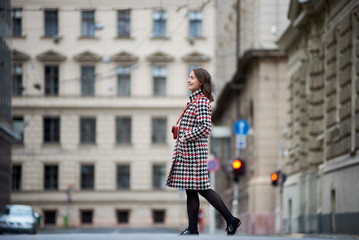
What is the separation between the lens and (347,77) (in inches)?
813

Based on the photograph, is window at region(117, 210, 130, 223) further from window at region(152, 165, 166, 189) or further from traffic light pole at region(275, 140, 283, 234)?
traffic light pole at region(275, 140, 283, 234)

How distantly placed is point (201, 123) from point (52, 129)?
5068 cm

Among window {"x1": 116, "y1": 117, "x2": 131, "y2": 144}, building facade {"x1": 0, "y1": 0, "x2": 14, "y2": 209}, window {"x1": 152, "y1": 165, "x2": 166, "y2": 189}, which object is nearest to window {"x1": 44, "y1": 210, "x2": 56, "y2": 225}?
window {"x1": 116, "y1": 117, "x2": 131, "y2": 144}

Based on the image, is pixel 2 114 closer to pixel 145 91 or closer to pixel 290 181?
pixel 290 181

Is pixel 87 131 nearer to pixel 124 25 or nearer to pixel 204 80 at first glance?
pixel 124 25

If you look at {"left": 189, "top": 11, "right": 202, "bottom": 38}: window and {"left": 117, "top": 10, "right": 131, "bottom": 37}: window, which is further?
{"left": 189, "top": 11, "right": 202, "bottom": 38}: window

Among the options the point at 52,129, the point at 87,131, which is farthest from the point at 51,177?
the point at 87,131

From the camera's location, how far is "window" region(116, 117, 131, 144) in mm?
59781

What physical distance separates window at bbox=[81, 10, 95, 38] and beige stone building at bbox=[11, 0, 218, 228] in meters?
0.07

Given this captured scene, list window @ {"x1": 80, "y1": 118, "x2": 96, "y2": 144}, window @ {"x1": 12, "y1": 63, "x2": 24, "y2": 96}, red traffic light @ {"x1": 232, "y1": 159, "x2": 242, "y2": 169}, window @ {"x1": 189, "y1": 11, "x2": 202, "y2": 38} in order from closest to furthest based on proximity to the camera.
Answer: red traffic light @ {"x1": 232, "y1": 159, "x2": 242, "y2": 169} < window @ {"x1": 12, "y1": 63, "x2": 24, "y2": 96} < window @ {"x1": 80, "y1": 118, "x2": 96, "y2": 144} < window @ {"x1": 189, "y1": 11, "x2": 202, "y2": 38}

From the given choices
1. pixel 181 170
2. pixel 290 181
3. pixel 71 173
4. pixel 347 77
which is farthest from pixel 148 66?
pixel 181 170

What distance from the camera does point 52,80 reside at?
6028cm

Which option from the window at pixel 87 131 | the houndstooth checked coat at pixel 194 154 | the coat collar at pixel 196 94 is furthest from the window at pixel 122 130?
the houndstooth checked coat at pixel 194 154

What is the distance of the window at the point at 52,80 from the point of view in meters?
60.0
